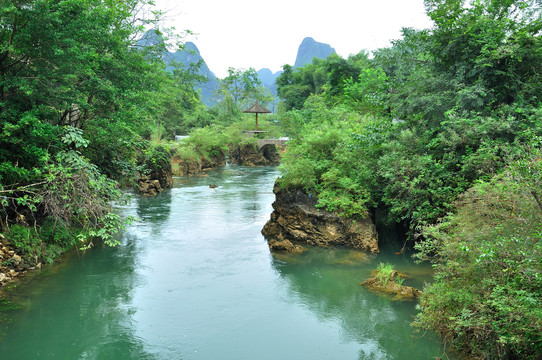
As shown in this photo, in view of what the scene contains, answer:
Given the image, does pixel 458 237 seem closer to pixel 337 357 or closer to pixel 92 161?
pixel 337 357

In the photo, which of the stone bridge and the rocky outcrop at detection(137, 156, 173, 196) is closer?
the rocky outcrop at detection(137, 156, 173, 196)

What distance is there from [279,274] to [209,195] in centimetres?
1242

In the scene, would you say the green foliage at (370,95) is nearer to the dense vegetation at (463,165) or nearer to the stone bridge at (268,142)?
the dense vegetation at (463,165)

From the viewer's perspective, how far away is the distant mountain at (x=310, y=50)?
132m

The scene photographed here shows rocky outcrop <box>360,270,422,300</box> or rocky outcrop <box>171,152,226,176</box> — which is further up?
rocky outcrop <box>171,152,226,176</box>

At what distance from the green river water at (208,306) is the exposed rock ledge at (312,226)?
1.63 feet

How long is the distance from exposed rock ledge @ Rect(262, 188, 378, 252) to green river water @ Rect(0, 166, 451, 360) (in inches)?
19.6

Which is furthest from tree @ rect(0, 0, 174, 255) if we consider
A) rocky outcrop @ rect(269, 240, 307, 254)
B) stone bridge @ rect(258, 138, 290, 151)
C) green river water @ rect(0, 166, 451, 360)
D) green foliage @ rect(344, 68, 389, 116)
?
stone bridge @ rect(258, 138, 290, 151)

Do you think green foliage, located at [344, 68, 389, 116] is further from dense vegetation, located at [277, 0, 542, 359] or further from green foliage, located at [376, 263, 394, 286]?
green foliage, located at [376, 263, 394, 286]

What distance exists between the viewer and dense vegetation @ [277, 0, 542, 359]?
18.4 feet

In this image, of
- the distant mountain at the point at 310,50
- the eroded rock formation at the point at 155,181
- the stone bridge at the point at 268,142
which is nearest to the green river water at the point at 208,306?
the eroded rock formation at the point at 155,181

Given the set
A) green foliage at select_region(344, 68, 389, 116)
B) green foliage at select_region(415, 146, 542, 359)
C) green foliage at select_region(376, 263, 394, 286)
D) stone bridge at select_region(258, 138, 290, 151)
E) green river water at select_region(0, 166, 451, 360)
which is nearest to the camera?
green foliage at select_region(415, 146, 542, 359)

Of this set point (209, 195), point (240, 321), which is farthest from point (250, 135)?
point (240, 321)

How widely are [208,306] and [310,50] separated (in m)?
133
